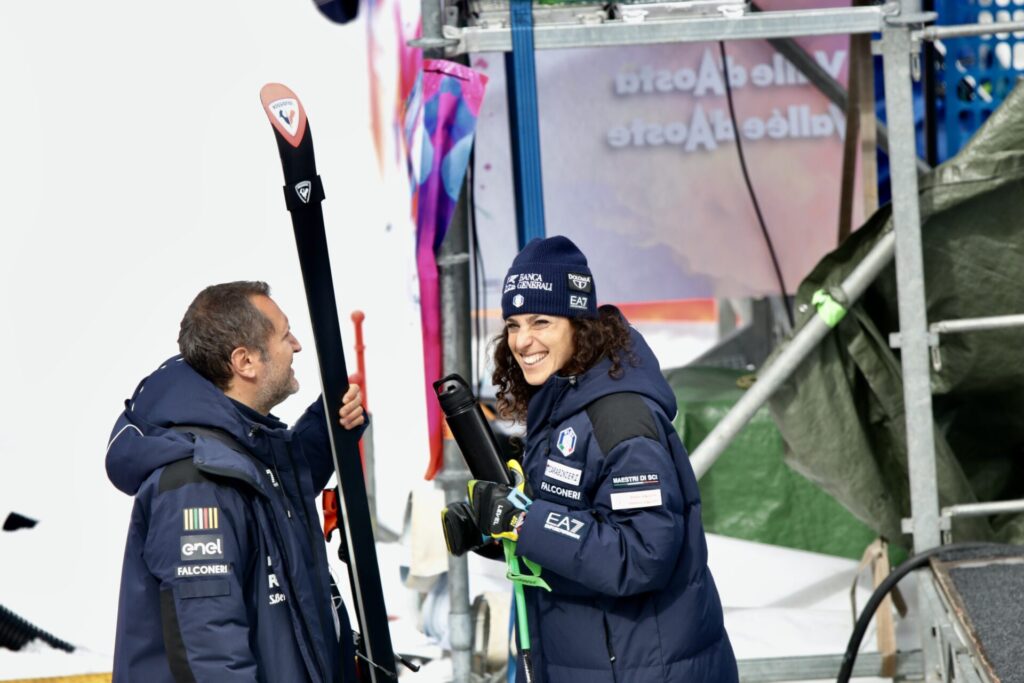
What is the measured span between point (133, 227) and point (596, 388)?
4.35 metres

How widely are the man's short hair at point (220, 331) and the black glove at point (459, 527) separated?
52 centimetres

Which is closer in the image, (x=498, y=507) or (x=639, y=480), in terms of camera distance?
(x=639, y=480)

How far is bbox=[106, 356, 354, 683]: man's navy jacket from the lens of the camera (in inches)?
93.7

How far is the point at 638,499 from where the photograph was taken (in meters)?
2.50

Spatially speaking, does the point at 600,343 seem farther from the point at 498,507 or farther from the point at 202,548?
the point at 202,548

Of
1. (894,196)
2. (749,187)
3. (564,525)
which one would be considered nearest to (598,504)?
(564,525)

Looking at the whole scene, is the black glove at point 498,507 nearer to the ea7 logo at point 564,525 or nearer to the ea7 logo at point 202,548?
the ea7 logo at point 564,525

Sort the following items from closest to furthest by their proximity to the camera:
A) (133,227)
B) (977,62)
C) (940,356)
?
(940,356) < (977,62) < (133,227)

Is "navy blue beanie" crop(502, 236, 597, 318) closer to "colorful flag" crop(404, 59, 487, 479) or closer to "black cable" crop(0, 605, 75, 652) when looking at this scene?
"colorful flag" crop(404, 59, 487, 479)

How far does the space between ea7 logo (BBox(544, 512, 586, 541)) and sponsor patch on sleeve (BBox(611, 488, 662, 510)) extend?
0.08m

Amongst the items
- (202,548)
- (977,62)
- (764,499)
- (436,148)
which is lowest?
(764,499)

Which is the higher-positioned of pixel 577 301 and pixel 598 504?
pixel 577 301

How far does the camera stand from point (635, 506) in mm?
2504

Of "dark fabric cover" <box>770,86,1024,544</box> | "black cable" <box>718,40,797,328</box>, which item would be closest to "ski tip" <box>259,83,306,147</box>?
"dark fabric cover" <box>770,86,1024,544</box>
